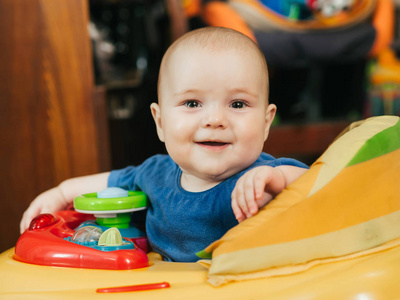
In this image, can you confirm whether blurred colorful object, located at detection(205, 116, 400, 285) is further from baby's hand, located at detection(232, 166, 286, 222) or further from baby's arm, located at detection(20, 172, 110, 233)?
baby's arm, located at detection(20, 172, 110, 233)

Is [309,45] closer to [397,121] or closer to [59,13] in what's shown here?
[59,13]

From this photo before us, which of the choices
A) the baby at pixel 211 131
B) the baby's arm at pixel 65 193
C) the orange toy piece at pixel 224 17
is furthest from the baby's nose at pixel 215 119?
the orange toy piece at pixel 224 17

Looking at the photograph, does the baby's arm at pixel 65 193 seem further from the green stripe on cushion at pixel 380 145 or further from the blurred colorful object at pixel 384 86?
the blurred colorful object at pixel 384 86

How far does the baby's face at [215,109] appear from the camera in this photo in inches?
26.7

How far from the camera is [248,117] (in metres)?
0.70

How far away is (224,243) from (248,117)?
0.20 metres

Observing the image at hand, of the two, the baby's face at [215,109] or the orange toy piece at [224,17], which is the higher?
the orange toy piece at [224,17]

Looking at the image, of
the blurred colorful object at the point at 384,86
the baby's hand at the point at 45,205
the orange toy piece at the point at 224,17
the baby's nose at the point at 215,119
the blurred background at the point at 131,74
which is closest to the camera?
the baby's nose at the point at 215,119

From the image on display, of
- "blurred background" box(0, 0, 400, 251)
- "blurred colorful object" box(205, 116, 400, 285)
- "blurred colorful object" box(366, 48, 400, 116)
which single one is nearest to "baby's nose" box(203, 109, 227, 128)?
"blurred colorful object" box(205, 116, 400, 285)

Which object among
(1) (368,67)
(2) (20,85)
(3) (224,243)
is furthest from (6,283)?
(1) (368,67)

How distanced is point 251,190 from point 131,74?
1.38m

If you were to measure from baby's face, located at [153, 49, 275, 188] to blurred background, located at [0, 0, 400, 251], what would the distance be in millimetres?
633

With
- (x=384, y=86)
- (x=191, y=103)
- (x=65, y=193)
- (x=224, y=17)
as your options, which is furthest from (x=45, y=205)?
(x=384, y=86)

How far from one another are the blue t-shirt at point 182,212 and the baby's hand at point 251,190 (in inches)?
3.8
